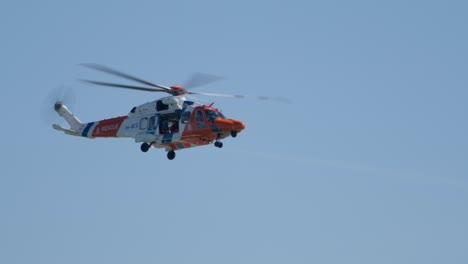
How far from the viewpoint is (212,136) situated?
182ft

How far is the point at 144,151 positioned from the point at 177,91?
413cm

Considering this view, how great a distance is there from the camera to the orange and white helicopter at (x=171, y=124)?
2165 inches

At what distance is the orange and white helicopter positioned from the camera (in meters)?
55.0

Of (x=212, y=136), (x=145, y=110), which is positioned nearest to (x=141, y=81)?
(x=145, y=110)

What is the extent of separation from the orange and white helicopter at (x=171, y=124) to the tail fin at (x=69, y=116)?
8.87ft

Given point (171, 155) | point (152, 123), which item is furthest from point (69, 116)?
point (171, 155)

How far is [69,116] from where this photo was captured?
63.2 metres

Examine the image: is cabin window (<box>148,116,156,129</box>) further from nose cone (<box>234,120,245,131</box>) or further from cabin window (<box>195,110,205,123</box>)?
nose cone (<box>234,120,245,131</box>)

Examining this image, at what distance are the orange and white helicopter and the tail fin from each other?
106 inches

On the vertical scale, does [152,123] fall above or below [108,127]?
below

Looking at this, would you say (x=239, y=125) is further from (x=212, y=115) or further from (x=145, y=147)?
(x=145, y=147)

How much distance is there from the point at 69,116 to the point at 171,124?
940cm

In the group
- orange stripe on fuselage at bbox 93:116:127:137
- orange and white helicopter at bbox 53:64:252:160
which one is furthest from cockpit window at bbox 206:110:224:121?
orange stripe on fuselage at bbox 93:116:127:137

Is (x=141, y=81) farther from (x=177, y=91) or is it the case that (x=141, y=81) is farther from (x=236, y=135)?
(x=236, y=135)
